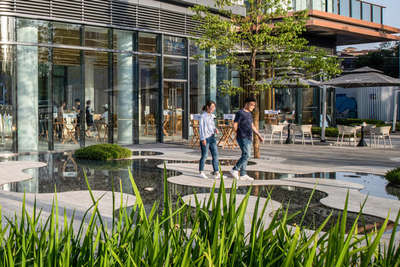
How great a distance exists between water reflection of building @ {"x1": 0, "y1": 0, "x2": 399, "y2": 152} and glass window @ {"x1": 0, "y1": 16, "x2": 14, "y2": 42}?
0.03 meters

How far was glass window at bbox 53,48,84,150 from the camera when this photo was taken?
14547 millimetres

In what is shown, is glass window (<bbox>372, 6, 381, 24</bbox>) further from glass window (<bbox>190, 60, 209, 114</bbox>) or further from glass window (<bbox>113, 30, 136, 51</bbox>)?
glass window (<bbox>113, 30, 136, 51</bbox>)

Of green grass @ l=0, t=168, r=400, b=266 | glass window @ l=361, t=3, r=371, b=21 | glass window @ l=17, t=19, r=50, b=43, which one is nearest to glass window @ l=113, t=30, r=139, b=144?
glass window @ l=17, t=19, r=50, b=43

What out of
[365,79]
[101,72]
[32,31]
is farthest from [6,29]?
[365,79]

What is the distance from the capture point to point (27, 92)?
13891mm

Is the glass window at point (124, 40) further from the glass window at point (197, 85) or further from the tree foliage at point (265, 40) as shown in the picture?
the tree foliage at point (265, 40)

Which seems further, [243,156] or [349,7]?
[349,7]

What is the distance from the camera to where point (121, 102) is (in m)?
16.3

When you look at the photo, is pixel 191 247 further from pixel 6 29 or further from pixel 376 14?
pixel 376 14

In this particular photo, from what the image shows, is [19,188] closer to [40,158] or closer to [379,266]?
[40,158]

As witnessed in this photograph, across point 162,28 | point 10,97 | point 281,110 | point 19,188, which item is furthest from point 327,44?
point 19,188

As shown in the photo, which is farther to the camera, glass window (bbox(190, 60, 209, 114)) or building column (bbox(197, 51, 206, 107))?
building column (bbox(197, 51, 206, 107))

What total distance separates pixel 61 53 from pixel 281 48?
21.9ft

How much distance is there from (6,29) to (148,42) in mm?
4962
